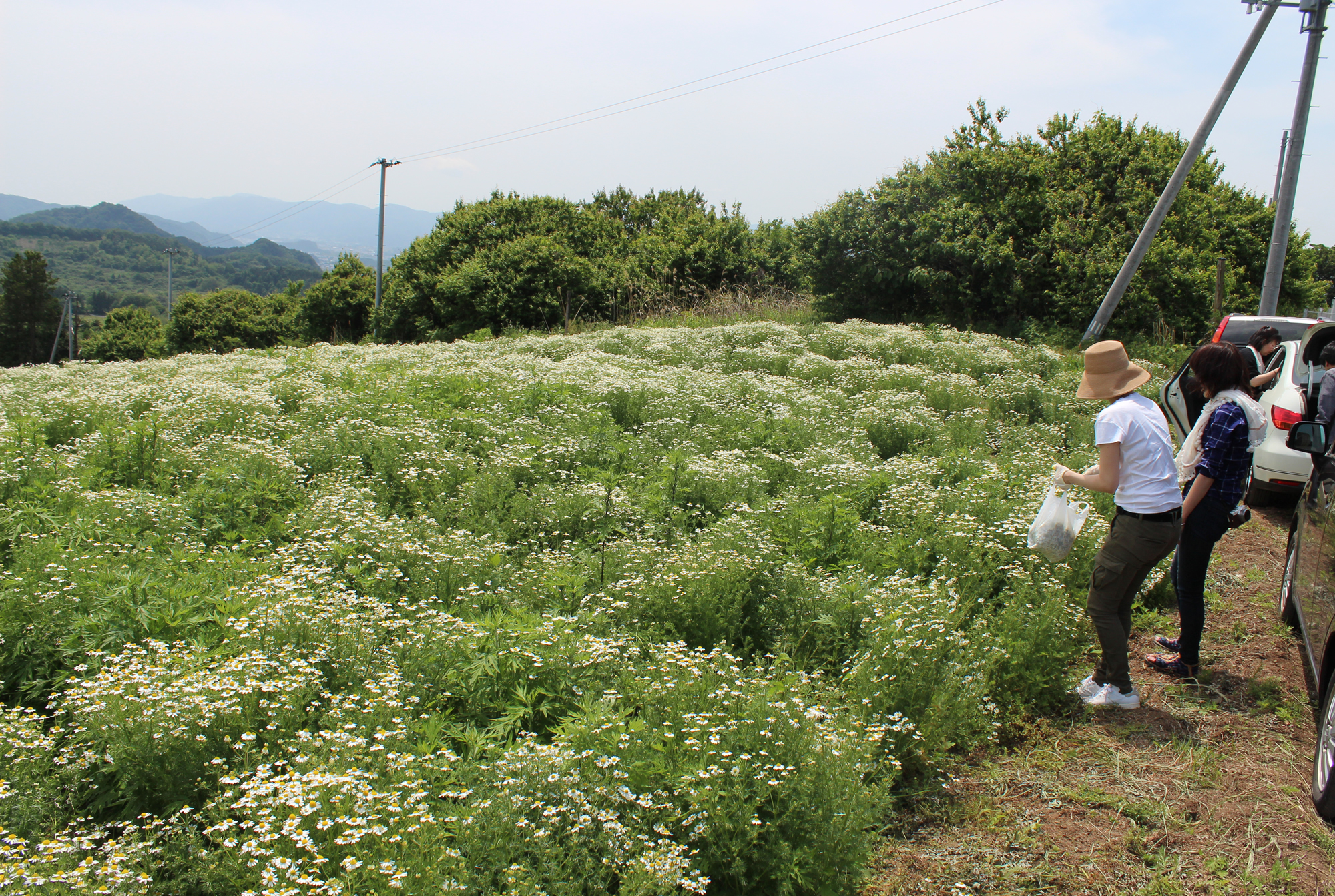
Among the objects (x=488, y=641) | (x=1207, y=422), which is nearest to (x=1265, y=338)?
(x=1207, y=422)

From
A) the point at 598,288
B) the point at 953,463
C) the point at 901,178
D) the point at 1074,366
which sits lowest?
the point at 953,463

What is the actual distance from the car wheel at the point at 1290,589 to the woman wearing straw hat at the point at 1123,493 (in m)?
1.82

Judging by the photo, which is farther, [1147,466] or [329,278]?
[329,278]

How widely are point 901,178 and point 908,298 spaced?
3.88 m

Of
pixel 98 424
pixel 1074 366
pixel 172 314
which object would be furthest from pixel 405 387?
pixel 172 314

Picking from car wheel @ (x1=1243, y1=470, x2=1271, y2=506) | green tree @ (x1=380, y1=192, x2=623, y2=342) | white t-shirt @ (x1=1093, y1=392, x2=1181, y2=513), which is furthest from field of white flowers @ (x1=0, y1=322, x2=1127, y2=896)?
green tree @ (x1=380, y1=192, x2=623, y2=342)

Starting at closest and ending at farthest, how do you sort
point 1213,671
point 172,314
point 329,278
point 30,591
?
point 30,591, point 1213,671, point 329,278, point 172,314

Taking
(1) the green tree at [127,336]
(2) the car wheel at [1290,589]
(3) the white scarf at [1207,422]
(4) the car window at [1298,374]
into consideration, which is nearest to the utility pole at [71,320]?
(1) the green tree at [127,336]

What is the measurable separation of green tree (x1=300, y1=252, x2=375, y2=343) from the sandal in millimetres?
49745

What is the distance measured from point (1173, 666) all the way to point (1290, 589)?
4.36 ft

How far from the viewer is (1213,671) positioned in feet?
17.6

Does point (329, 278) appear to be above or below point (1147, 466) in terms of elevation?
above

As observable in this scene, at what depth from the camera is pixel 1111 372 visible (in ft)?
15.4

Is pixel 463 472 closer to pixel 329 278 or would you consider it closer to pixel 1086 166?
pixel 1086 166
